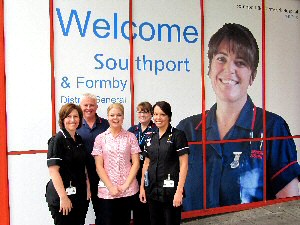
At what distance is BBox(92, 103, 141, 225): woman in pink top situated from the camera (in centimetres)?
364

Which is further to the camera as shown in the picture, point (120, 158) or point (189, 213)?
point (189, 213)

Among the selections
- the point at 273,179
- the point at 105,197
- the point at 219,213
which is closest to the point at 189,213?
the point at 219,213

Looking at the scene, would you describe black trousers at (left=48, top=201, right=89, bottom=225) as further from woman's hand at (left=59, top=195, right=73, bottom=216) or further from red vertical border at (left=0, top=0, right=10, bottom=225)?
red vertical border at (left=0, top=0, right=10, bottom=225)

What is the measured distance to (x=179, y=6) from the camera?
16.9ft

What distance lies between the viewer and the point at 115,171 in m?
3.67

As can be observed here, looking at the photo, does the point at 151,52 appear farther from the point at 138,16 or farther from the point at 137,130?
the point at 137,130

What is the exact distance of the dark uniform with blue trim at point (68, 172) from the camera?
10.6 ft

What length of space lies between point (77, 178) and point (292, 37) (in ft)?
14.9

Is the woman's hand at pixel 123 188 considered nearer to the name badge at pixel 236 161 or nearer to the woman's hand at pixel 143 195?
the woman's hand at pixel 143 195

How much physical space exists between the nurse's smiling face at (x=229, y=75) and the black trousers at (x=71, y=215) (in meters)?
2.92

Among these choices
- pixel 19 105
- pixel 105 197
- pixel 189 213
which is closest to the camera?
pixel 105 197

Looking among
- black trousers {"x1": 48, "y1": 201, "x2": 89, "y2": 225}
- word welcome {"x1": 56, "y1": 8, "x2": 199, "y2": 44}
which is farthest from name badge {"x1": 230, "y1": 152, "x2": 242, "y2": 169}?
black trousers {"x1": 48, "y1": 201, "x2": 89, "y2": 225}

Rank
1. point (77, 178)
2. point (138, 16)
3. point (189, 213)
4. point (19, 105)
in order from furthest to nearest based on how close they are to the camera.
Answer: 1. point (189, 213)
2. point (138, 16)
3. point (19, 105)
4. point (77, 178)

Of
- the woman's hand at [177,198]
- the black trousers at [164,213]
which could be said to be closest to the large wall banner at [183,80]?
the black trousers at [164,213]
